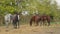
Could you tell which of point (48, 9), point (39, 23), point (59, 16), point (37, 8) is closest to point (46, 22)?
point (39, 23)

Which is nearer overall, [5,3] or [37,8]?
[5,3]

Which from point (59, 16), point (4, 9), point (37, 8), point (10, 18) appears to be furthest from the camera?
point (59, 16)

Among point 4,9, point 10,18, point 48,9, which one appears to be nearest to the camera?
point 10,18

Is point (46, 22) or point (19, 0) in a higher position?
point (19, 0)

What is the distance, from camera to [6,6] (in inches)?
946

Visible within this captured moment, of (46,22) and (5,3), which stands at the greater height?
(5,3)

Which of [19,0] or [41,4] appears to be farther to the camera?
[41,4]

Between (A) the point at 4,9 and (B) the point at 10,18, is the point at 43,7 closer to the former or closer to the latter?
(A) the point at 4,9

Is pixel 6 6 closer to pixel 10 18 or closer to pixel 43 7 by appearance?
pixel 10 18

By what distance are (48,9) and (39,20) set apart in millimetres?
14690

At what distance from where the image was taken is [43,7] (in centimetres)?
3544

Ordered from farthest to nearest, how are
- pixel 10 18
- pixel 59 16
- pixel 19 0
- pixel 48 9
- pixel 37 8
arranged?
pixel 59 16 → pixel 48 9 → pixel 37 8 → pixel 19 0 → pixel 10 18

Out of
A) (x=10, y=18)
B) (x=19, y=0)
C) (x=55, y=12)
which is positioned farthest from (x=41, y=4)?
(x=10, y=18)

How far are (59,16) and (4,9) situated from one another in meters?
18.9
